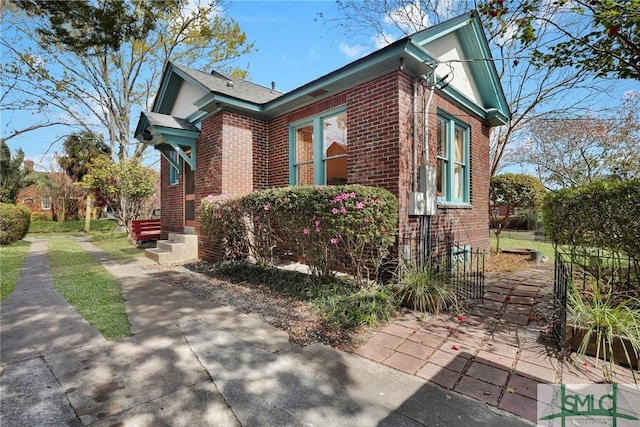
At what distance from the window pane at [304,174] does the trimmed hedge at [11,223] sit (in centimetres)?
1238

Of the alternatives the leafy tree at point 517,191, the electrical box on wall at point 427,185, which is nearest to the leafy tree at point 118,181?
the electrical box on wall at point 427,185

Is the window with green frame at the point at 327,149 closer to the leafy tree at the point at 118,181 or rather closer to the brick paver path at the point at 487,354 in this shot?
the brick paver path at the point at 487,354

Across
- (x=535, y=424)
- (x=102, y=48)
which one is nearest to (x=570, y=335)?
(x=535, y=424)

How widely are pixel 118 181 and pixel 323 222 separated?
40.9 ft

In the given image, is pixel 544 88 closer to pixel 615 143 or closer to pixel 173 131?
pixel 615 143

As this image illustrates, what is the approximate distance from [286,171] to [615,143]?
15.2 metres

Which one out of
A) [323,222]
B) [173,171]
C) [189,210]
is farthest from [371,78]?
[173,171]

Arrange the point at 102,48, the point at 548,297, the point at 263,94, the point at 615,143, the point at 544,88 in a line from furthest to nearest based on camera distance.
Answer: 1. the point at 102,48
2. the point at 615,143
3. the point at 544,88
4. the point at 263,94
5. the point at 548,297

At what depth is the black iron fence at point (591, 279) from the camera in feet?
10.8

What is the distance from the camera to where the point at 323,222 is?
184 inches

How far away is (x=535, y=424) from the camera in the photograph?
2111 mm

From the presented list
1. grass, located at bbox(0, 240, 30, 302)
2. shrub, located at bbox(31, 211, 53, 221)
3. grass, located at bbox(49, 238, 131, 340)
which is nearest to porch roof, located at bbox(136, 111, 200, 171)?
grass, located at bbox(49, 238, 131, 340)

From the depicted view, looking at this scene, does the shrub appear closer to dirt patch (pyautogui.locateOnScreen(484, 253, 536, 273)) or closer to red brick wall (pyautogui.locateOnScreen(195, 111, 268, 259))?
red brick wall (pyautogui.locateOnScreen(195, 111, 268, 259))

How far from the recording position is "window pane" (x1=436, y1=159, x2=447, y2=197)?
710 cm
